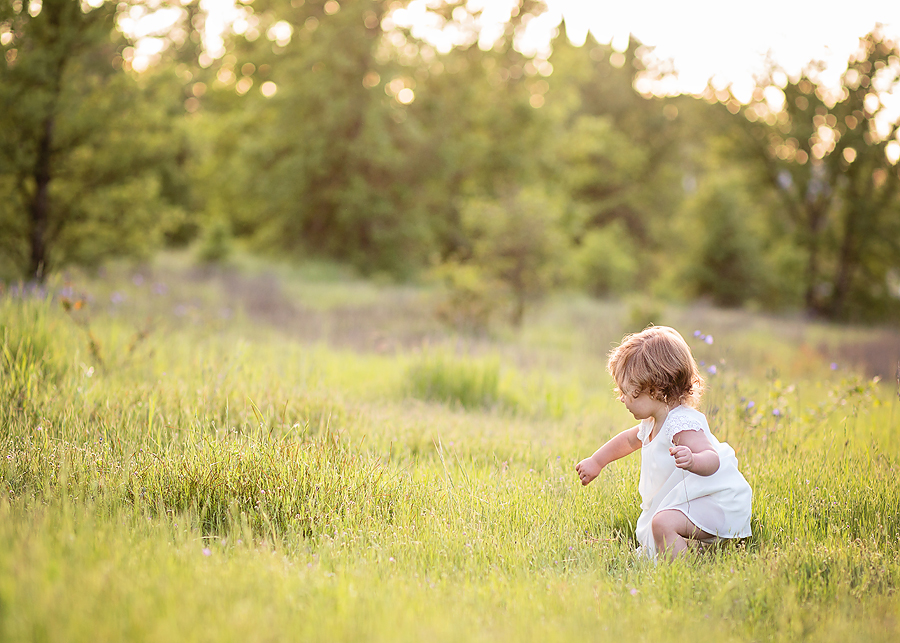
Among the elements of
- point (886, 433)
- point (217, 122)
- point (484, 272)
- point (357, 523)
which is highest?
point (217, 122)

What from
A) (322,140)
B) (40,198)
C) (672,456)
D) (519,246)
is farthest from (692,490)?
(322,140)

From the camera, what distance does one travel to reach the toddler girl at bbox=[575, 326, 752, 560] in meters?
2.71

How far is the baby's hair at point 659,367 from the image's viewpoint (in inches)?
114

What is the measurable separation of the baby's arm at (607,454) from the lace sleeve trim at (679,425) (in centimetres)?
19

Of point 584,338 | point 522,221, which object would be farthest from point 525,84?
point 584,338

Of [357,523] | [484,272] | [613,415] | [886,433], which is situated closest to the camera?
[357,523]

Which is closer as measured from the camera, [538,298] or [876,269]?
[538,298]

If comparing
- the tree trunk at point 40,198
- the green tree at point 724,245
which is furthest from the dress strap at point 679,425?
the green tree at point 724,245

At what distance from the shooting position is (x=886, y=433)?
13.6 ft

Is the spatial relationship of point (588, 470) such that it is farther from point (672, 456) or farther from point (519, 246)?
point (519, 246)

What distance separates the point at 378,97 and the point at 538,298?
9845 millimetres

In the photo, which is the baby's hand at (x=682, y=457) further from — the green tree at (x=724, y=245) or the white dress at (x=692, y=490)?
the green tree at (x=724, y=245)

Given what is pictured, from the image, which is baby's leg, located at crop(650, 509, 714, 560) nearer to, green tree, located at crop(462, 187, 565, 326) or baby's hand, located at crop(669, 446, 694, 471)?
baby's hand, located at crop(669, 446, 694, 471)

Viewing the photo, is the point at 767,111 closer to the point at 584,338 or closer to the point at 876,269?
the point at 876,269
